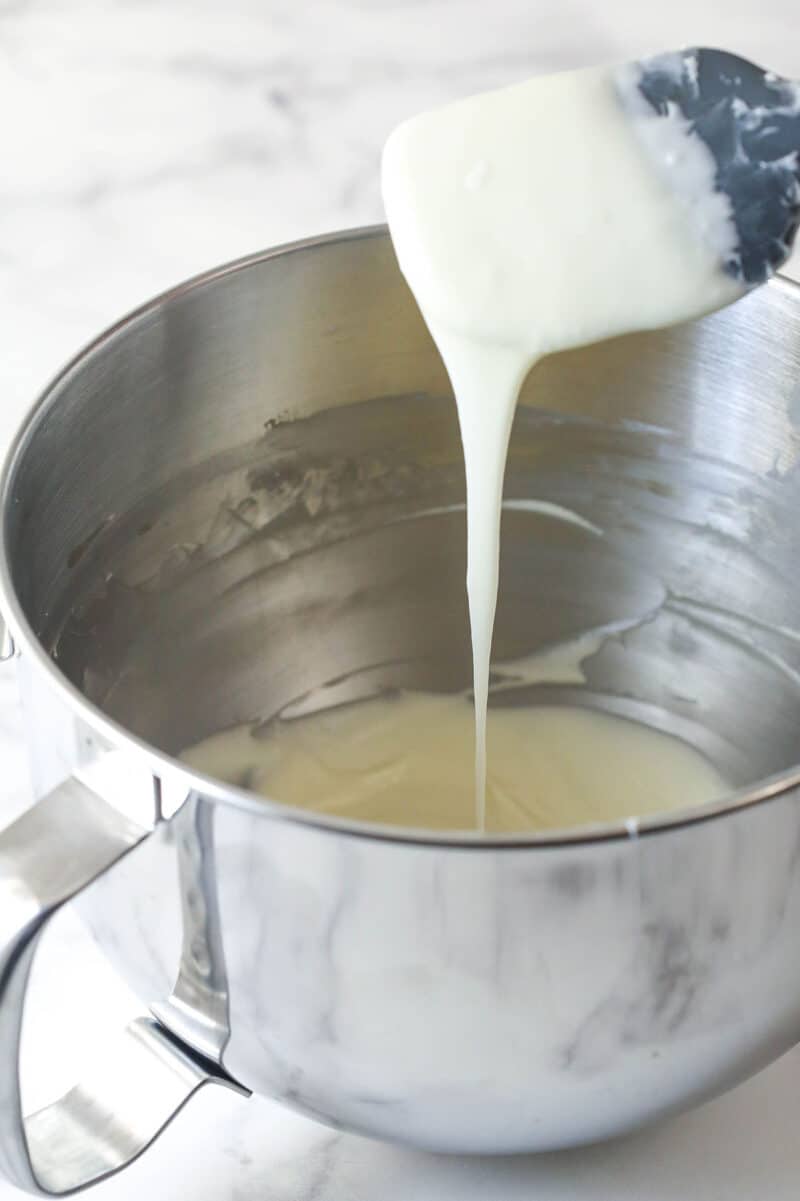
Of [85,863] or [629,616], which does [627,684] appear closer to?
[629,616]

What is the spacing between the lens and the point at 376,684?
0.97 metres

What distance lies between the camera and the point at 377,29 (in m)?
1.29

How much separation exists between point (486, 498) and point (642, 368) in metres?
0.14

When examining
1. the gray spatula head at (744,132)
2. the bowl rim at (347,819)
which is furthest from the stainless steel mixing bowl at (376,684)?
the gray spatula head at (744,132)

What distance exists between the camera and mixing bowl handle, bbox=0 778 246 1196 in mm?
555

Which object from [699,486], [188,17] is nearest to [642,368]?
[699,486]

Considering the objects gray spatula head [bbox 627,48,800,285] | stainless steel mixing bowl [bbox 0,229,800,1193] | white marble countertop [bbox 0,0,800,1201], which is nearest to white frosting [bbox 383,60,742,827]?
gray spatula head [bbox 627,48,800,285]

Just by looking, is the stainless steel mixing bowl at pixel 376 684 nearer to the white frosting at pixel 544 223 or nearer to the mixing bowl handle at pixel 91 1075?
the mixing bowl handle at pixel 91 1075

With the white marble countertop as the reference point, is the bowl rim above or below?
above

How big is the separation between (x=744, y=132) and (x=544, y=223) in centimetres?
9

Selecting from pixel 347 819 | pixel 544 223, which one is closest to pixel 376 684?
pixel 544 223

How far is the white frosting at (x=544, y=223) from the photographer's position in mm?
729

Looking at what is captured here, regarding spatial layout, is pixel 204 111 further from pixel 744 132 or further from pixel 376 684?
pixel 744 132

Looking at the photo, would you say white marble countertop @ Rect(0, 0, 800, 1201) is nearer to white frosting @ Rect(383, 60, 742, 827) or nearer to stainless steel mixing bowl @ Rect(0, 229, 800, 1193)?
stainless steel mixing bowl @ Rect(0, 229, 800, 1193)
